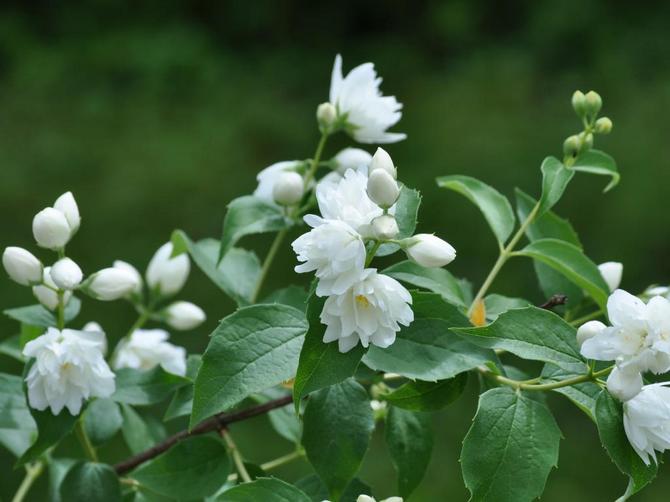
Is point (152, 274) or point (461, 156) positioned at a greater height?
point (152, 274)

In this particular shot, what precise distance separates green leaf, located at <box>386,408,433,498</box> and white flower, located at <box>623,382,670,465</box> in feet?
0.62

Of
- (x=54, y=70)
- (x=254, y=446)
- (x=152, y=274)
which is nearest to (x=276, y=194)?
(x=152, y=274)

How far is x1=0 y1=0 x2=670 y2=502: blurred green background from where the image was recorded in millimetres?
2922

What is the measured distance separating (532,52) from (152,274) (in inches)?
137

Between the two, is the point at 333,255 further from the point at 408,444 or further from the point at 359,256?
the point at 408,444

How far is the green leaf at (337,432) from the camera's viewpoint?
69cm

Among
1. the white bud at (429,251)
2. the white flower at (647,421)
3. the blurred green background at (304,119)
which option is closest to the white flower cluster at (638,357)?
the white flower at (647,421)

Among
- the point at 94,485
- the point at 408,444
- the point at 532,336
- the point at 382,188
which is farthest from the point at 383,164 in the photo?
the point at 94,485

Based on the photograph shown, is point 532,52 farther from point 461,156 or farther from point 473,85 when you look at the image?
point 461,156

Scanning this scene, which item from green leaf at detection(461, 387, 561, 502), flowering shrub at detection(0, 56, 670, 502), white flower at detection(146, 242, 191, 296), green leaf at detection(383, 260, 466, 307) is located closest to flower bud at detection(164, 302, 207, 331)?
white flower at detection(146, 242, 191, 296)

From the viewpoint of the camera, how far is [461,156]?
11.6 ft

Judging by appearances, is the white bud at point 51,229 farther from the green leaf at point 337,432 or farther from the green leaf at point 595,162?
the green leaf at point 595,162

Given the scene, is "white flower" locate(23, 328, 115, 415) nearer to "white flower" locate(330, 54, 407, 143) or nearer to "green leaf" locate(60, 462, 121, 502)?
"green leaf" locate(60, 462, 121, 502)

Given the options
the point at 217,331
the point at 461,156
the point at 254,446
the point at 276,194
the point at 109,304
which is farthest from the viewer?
the point at 461,156
